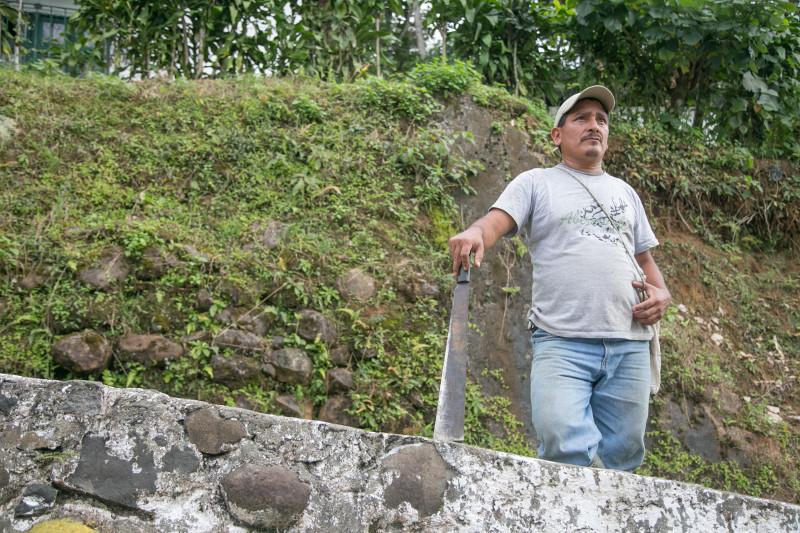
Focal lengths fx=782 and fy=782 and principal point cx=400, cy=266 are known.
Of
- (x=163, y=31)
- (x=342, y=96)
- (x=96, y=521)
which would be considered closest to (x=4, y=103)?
(x=163, y=31)

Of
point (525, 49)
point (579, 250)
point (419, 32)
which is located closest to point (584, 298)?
point (579, 250)

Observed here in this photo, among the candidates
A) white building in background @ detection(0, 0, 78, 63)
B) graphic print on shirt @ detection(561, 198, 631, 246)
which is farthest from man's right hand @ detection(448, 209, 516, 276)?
white building in background @ detection(0, 0, 78, 63)

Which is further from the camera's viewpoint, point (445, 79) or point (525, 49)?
point (525, 49)

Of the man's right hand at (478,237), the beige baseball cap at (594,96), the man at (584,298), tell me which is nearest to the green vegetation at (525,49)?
the beige baseball cap at (594,96)

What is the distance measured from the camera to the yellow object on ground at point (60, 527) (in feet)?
6.79

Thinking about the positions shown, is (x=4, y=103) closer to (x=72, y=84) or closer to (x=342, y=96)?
(x=72, y=84)

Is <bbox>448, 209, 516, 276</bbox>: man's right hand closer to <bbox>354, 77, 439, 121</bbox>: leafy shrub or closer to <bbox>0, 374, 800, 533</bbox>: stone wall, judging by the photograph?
<bbox>0, 374, 800, 533</bbox>: stone wall

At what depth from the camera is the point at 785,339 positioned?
5.79 metres

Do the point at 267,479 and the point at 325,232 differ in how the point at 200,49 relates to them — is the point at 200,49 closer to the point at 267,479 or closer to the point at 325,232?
the point at 325,232

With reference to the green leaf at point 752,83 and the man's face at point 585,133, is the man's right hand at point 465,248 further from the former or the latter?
the green leaf at point 752,83

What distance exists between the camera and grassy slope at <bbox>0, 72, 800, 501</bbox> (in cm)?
437

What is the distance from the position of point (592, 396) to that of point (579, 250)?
21.2 inches

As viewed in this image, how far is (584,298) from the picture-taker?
2789mm

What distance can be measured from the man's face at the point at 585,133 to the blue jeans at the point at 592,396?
720 millimetres
